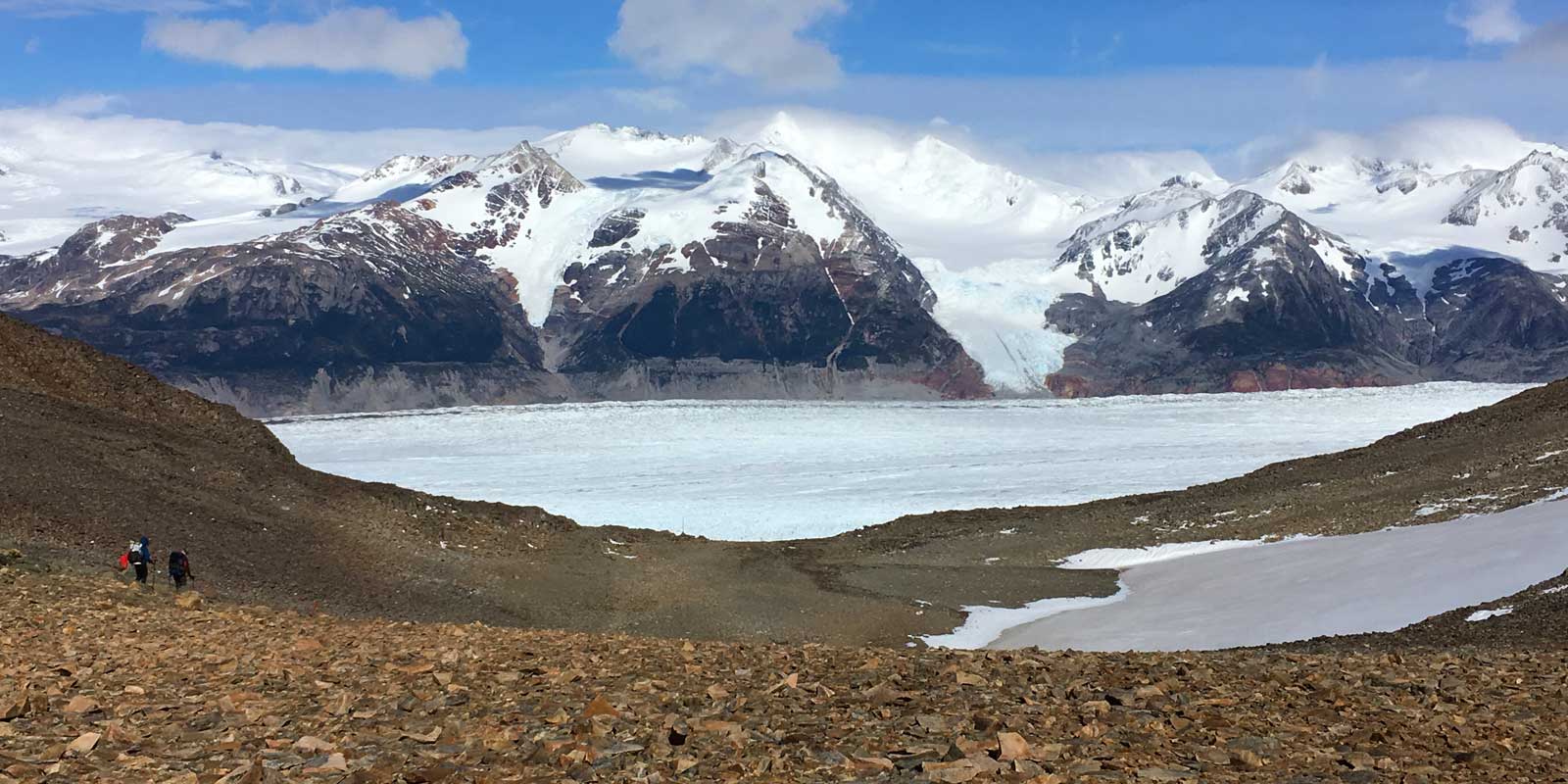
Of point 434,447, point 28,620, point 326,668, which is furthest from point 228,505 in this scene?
point 434,447

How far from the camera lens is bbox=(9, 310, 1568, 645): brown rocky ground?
1271 inches

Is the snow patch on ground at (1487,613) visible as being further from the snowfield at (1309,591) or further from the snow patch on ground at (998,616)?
the snow patch on ground at (998,616)

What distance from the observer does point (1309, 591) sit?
3375 centimetres

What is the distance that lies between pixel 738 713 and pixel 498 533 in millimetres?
32353

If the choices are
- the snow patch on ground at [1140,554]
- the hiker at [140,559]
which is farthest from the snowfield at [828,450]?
the hiker at [140,559]

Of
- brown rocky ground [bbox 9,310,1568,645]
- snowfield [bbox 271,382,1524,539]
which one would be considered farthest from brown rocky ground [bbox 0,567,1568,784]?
snowfield [bbox 271,382,1524,539]

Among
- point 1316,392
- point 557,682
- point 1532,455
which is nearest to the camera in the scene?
point 557,682

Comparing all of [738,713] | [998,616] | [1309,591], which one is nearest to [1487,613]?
[1309,591]

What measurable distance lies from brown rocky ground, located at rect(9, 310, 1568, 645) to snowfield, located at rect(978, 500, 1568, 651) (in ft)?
8.18

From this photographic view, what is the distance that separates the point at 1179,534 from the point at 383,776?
146ft

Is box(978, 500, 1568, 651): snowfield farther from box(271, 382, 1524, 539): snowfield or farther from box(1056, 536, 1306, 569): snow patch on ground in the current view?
box(271, 382, 1524, 539): snowfield

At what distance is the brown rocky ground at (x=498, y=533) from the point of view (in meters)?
32.3

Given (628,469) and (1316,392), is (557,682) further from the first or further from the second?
(1316,392)

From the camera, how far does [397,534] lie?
1535 inches
